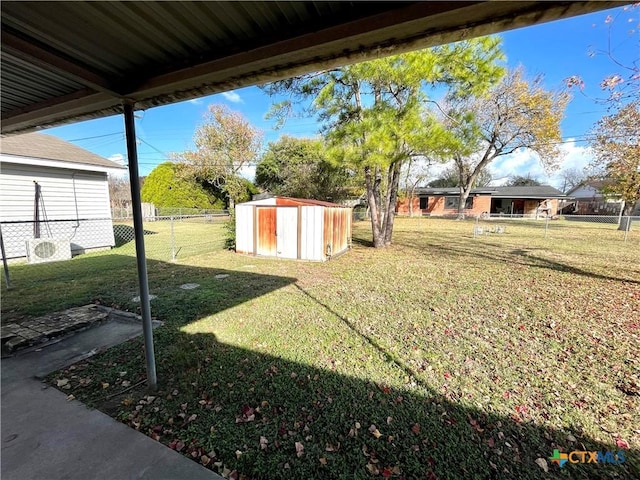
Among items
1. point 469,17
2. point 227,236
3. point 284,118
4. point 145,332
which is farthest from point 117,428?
point 284,118

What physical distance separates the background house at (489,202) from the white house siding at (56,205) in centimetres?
2910

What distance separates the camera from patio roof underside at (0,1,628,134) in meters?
1.39

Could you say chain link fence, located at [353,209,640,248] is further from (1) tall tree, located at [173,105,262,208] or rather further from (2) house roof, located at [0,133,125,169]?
(2) house roof, located at [0,133,125,169]

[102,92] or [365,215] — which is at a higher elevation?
[102,92]

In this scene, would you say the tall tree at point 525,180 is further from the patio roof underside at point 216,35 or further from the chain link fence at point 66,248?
the patio roof underside at point 216,35

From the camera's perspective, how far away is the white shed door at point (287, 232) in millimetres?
8500

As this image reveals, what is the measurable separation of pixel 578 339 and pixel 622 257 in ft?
25.9

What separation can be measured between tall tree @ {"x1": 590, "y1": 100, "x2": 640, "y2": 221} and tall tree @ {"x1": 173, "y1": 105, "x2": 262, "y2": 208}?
20611 mm

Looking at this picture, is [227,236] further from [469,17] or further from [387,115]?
[469,17]

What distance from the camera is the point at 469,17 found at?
1371mm

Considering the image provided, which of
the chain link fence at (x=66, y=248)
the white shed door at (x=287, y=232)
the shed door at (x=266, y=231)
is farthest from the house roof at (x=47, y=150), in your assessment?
the white shed door at (x=287, y=232)

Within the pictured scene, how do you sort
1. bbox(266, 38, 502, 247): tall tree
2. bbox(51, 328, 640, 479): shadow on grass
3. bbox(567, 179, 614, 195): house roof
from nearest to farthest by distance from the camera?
bbox(51, 328, 640, 479): shadow on grass → bbox(266, 38, 502, 247): tall tree → bbox(567, 179, 614, 195): house roof

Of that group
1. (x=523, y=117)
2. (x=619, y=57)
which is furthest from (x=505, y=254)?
(x=523, y=117)

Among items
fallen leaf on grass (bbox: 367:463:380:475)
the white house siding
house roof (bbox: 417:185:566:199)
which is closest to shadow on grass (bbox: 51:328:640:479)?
fallen leaf on grass (bbox: 367:463:380:475)
